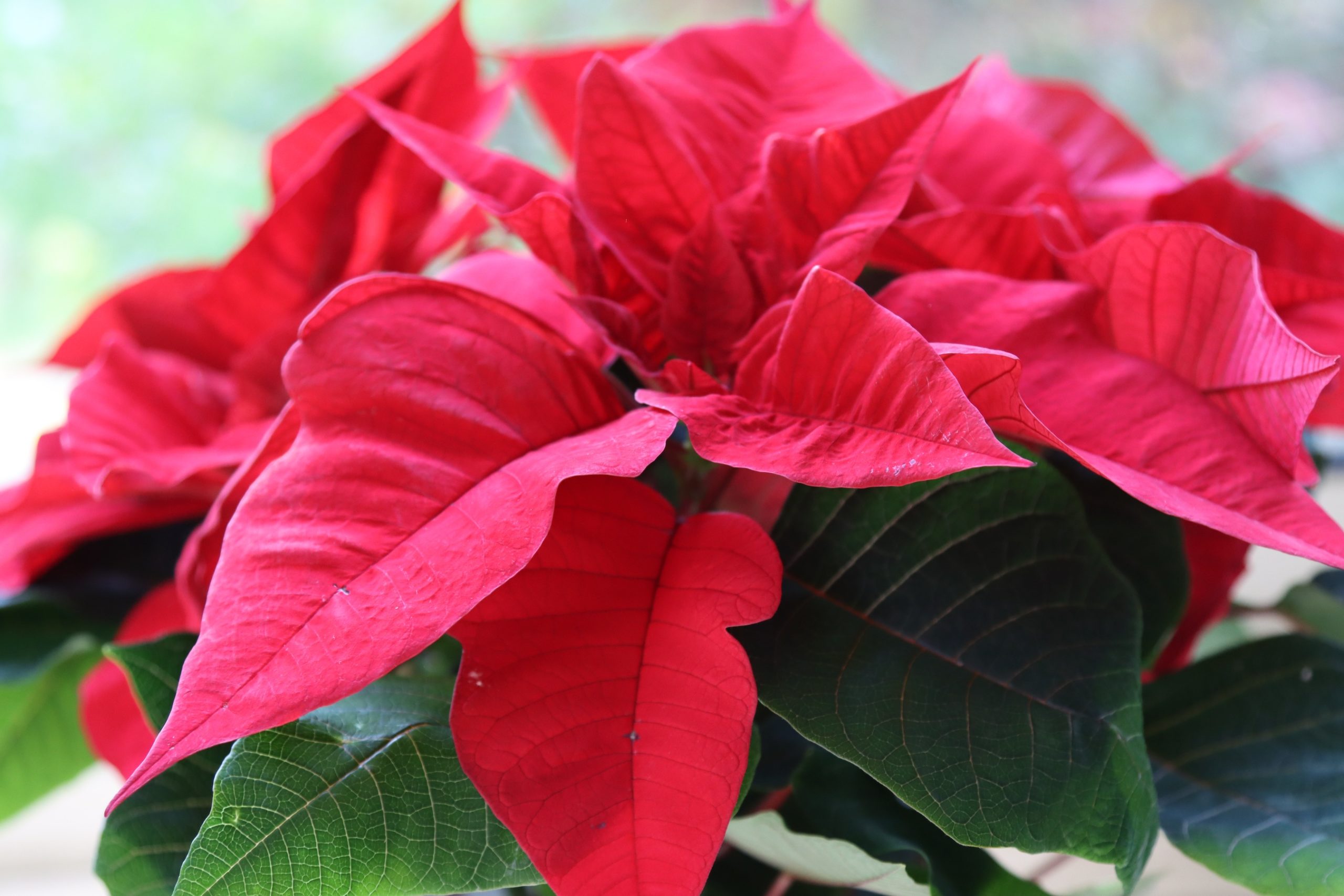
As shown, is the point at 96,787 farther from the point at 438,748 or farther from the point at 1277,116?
the point at 1277,116

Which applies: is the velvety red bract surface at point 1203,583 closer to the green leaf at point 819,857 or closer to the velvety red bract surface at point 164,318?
the green leaf at point 819,857

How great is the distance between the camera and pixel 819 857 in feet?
0.84

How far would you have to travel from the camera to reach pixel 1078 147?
374mm

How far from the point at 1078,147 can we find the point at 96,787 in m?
0.71

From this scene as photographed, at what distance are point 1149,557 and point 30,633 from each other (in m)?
0.36

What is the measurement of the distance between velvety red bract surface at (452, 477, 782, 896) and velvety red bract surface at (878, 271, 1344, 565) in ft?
0.21

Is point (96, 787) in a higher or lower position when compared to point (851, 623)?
lower

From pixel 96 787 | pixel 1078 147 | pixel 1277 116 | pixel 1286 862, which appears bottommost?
pixel 96 787

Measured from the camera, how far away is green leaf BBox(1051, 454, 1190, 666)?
11.2 inches

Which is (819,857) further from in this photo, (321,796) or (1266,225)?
(1266,225)

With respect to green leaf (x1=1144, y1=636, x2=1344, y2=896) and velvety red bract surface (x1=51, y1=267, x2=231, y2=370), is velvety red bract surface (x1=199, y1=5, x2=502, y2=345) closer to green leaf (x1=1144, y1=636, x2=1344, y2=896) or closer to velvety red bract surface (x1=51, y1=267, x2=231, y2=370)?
velvety red bract surface (x1=51, y1=267, x2=231, y2=370)

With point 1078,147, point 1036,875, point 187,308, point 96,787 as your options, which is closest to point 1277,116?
point 1078,147

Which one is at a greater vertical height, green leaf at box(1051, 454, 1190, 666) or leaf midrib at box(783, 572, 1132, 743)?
leaf midrib at box(783, 572, 1132, 743)

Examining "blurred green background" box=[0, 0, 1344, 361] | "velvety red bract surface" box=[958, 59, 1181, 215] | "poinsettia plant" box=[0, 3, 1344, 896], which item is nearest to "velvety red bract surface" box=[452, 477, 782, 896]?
"poinsettia plant" box=[0, 3, 1344, 896]
